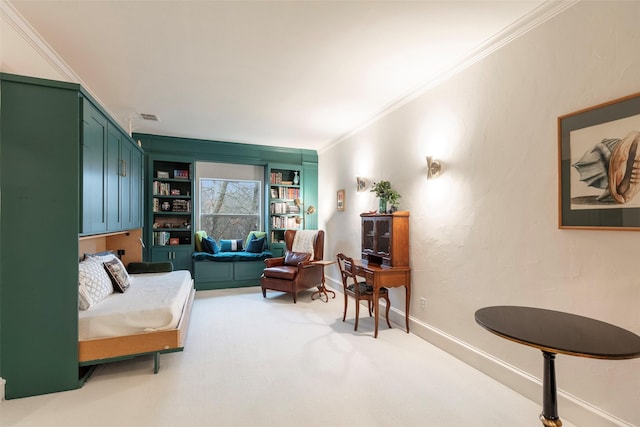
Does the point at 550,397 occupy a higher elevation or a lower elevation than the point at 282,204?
lower

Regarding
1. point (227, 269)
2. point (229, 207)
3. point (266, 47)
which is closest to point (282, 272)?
point (227, 269)


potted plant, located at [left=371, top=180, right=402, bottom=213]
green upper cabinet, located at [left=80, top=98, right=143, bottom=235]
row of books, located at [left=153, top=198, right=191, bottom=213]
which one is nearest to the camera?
green upper cabinet, located at [left=80, top=98, right=143, bottom=235]

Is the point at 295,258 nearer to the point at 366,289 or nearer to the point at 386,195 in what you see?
the point at 366,289

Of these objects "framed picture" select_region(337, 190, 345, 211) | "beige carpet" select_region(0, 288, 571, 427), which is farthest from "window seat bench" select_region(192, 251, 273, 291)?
"beige carpet" select_region(0, 288, 571, 427)

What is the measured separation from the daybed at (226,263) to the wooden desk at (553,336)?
14.9 ft

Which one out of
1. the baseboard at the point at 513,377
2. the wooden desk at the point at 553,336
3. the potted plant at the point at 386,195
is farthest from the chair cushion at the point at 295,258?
the wooden desk at the point at 553,336

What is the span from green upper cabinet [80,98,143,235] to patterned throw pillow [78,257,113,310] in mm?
376

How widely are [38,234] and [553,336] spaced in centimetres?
321

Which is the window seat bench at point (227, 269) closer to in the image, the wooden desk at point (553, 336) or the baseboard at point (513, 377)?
the baseboard at point (513, 377)

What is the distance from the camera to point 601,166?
174 centimetres

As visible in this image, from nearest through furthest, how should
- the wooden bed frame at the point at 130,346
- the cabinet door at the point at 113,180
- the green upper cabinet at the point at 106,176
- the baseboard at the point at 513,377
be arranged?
1. the baseboard at the point at 513,377
2. the wooden bed frame at the point at 130,346
3. the green upper cabinet at the point at 106,176
4. the cabinet door at the point at 113,180

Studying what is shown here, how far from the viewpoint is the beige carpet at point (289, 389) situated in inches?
74.7

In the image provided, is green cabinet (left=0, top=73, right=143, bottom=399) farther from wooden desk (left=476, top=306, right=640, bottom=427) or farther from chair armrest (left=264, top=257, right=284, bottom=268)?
chair armrest (left=264, top=257, right=284, bottom=268)

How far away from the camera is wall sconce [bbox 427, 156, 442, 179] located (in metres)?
2.99
